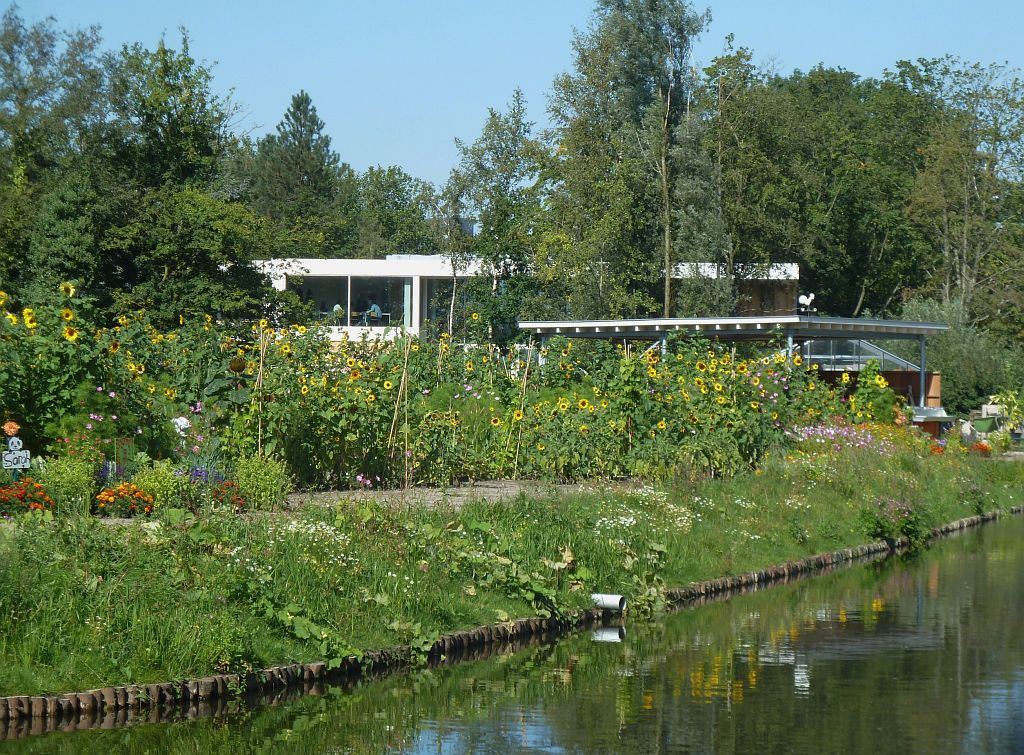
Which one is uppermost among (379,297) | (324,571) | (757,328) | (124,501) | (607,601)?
(379,297)

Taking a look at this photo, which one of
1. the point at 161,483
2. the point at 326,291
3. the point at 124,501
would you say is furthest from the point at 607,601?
the point at 326,291

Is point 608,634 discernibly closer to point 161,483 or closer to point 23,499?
point 161,483

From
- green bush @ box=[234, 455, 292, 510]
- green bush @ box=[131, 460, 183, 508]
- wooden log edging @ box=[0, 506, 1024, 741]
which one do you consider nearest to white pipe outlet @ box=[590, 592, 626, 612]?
wooden log edging @ box=[0, 506, 1024, 741]

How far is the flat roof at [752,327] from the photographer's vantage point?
1337 inches

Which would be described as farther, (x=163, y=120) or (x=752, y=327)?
(x=163, y=120)

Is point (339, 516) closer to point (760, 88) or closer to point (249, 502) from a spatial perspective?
point (249, 502)

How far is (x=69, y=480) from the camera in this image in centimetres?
1395

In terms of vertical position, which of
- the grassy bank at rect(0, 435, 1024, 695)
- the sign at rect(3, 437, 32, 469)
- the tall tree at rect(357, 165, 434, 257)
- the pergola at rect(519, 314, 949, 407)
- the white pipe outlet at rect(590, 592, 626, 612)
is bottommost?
the white pipe outlet at rect(590, 592, 626, 612)

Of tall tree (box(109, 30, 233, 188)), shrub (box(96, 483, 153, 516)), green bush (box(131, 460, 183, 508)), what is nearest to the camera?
shrub (box(96, 483, 153, 516))

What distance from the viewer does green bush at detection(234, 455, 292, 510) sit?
15.2m

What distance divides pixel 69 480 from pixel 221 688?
4.58m

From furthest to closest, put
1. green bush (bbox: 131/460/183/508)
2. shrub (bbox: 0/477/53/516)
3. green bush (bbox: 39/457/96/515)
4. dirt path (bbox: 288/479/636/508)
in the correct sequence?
dirt path (bbox: 288/479/636/508), green bush (bbox: 131/460/183/508), green bush (bbox: 39/457/96/515), shrub (bbox: 0/477/53/516)

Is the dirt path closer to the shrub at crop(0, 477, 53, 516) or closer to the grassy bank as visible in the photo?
the grassy bank

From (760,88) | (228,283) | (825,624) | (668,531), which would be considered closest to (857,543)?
(668,531)
